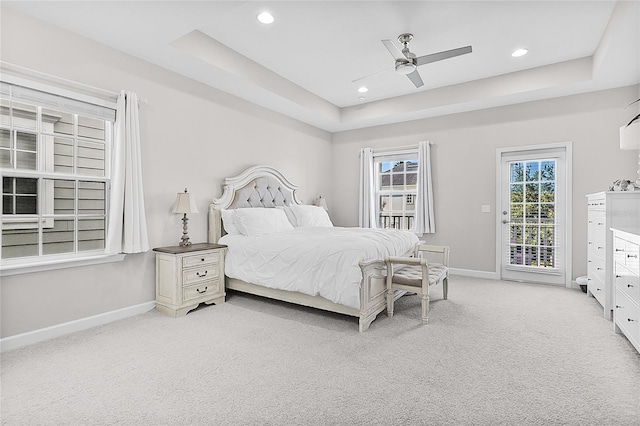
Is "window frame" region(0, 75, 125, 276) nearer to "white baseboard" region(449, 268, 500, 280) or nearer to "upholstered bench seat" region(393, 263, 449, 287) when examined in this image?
"upholstered bench seat" region(393, 263, 449, 287)

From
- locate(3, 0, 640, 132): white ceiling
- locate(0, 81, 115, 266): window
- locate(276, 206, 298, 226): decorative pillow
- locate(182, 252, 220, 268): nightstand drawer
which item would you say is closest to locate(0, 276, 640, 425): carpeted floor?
locate(182, 252, 220, 268): nightstand drawer

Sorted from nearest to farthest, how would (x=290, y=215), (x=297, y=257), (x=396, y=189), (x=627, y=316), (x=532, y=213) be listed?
(x=627, y=316), (x=297, y=257), (x=532, y=213), (x=290, y=215), (x=396, y=189)

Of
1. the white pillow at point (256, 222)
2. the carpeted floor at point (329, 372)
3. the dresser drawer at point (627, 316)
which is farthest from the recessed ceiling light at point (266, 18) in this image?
the dresser drawer at point (627, 316)

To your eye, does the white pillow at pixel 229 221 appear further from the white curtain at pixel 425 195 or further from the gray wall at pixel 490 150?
the white curtain at pixel 425 195

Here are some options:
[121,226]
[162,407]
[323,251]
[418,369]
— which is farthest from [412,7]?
[162,407]

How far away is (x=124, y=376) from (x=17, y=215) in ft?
5.55

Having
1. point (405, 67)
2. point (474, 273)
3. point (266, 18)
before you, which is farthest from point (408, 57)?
point (474, 273)

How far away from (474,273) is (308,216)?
2.78 metres

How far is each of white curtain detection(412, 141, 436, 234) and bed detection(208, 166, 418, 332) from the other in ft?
4.91

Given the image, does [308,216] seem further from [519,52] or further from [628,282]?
[628,282]

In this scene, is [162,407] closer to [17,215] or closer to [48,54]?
[17,215]

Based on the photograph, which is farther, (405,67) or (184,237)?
(184,237)

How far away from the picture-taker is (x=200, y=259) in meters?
3.45

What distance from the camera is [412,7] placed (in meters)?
2.96
